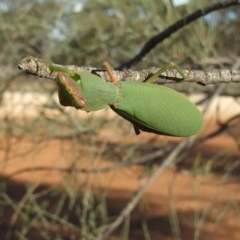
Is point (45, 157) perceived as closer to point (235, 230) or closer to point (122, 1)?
point (235, 230)

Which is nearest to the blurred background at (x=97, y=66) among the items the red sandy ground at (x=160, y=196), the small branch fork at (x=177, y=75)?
the red sandy ground at (x=160, y=196)

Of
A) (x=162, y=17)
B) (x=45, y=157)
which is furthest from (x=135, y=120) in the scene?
(x=45, y=157)

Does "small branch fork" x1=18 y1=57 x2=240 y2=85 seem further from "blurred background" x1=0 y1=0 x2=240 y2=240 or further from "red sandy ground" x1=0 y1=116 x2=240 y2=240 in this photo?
"red sandy ground" x1=0 y1=116 x2=240 y2=240

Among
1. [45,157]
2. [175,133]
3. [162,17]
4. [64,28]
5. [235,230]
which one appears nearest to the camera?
[175,133]

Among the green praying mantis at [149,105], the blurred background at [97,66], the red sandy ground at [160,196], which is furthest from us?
the red sandy ground at [160,196]

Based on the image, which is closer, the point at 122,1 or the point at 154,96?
the point at 154,96

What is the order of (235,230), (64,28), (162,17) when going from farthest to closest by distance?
(235,230)
(64,28)
(162,17)

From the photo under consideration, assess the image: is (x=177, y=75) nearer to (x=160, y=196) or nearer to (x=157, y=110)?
(x=157, y=110)

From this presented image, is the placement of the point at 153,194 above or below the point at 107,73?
below

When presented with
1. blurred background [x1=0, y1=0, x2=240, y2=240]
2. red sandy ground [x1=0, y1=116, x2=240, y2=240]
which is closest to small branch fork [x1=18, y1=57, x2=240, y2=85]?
blurred background [x1=0, y1=0, x2=240, y2=240]

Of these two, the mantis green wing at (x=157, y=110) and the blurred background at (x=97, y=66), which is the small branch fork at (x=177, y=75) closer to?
the mantis green wing at (x=157, y=110)

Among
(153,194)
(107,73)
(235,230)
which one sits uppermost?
(107,73)
